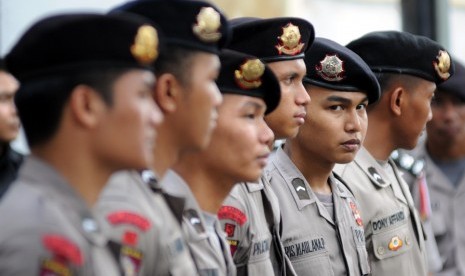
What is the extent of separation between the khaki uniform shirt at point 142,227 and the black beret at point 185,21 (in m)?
0.45

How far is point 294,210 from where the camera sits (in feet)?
17.5

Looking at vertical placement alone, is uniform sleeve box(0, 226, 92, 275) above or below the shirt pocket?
above

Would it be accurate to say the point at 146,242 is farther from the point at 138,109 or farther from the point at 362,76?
the point at 362,76

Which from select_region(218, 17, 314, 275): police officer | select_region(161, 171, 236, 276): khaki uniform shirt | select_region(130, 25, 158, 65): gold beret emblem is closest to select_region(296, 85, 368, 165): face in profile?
select_region(218, 17, 314, 275): police officer

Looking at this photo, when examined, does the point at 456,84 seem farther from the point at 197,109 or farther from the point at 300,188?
the point at 197,109

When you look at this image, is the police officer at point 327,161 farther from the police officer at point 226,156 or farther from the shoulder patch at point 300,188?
the police officer at point 226,156

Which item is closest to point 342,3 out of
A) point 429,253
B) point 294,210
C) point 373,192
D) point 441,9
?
point 441,9

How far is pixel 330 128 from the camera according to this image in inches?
217

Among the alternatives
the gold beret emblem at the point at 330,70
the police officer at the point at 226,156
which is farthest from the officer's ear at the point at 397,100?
the police officer at the point at 226,156

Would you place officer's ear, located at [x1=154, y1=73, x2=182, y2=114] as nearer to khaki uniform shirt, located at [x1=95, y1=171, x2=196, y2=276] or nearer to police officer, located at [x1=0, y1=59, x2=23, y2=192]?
khaki uniform shirt, located at [x1=95, y1=171, x2=196, y2=276]

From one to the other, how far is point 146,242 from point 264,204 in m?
1.48

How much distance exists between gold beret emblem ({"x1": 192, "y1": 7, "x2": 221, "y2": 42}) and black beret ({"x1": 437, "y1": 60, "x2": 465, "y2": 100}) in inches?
147

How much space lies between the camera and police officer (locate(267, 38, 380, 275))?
17.6 ft

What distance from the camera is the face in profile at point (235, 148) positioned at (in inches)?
171
